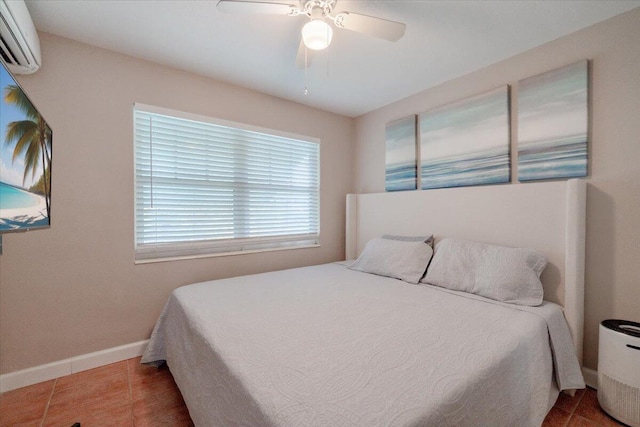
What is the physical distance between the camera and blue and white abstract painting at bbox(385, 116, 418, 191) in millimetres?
2896

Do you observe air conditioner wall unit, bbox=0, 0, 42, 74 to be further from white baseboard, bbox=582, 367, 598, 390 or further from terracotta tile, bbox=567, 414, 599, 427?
white baseboard, bbox=582, 367, 598, 390

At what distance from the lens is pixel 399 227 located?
9.51 feet

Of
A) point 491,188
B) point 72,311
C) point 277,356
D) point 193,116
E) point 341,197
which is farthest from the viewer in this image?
point 341,197

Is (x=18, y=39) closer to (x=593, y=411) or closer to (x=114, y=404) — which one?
(x=114, y=404)

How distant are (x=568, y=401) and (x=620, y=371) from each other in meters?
0.38

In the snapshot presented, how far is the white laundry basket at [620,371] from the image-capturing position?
1457 mm

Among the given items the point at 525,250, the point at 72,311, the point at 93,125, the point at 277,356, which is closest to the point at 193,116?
the point at 93,125

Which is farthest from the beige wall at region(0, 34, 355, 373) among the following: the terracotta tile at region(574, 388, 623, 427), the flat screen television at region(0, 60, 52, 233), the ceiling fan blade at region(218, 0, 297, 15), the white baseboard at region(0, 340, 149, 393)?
the terracotta tile at region(574, 388, 623, 427)

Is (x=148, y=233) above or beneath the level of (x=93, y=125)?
beneath

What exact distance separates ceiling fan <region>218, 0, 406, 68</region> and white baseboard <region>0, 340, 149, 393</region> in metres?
2.54

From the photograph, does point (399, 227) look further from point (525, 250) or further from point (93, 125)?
point (93, 125)

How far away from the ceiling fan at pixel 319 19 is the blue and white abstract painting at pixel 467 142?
123cm

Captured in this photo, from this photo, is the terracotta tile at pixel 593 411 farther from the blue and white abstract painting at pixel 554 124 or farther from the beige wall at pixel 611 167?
the blue and white abstract painting at pixel 554 124

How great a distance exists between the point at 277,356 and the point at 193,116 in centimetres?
221
